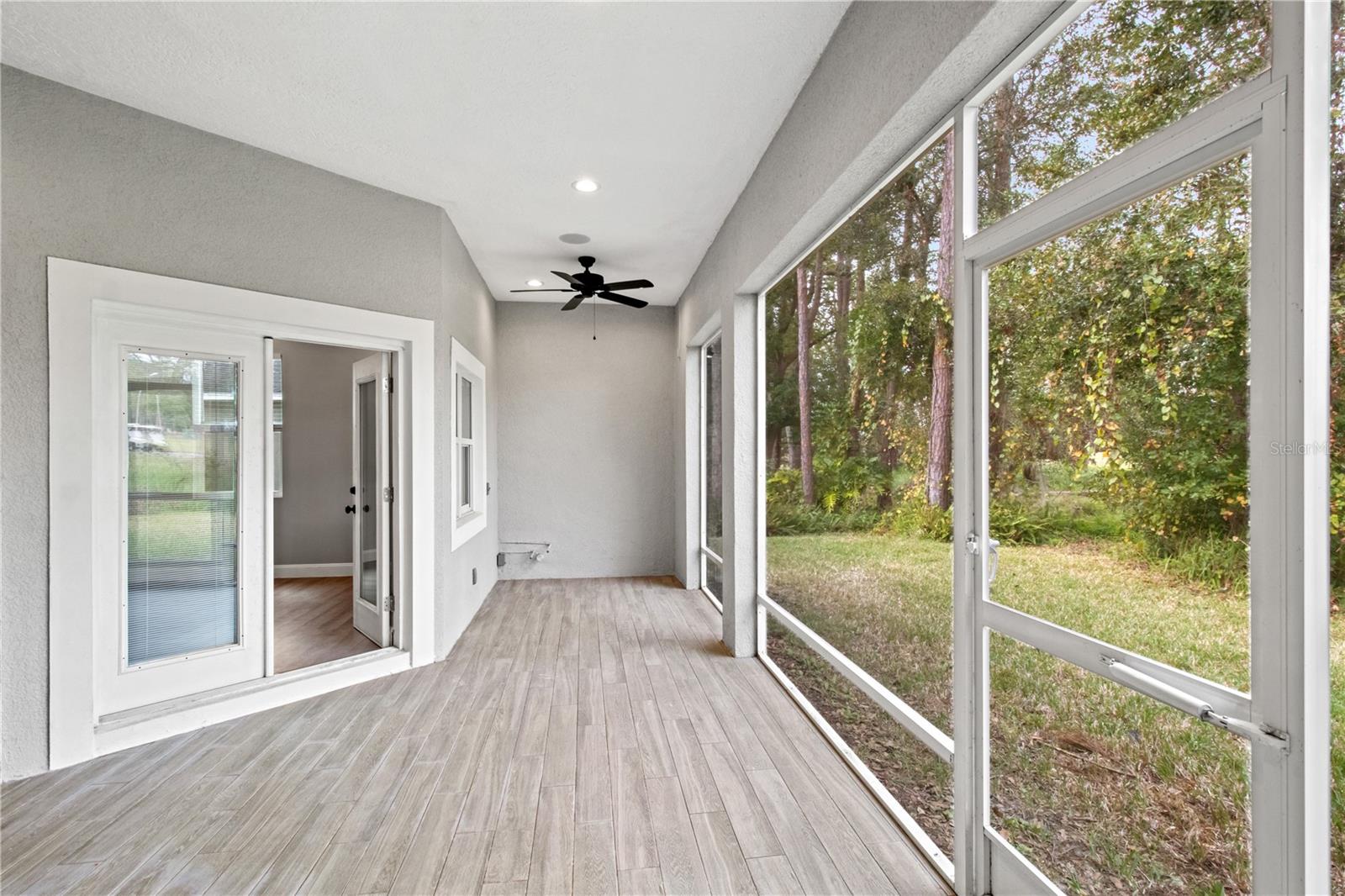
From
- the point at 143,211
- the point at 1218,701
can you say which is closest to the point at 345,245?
the point at 143,211

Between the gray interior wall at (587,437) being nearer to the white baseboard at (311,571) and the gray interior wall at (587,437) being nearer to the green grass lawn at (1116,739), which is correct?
the white baseboard at (311,571)

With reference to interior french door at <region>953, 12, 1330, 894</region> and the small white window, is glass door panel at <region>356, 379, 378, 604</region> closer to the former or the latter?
the small white window

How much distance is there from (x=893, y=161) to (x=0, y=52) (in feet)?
11.2

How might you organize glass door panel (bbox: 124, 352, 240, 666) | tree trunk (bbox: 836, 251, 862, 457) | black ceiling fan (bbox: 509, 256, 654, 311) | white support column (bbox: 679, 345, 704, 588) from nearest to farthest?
glass door panel (bbox: 124, 352, 240, 666), tree trunk (bbox: 836, 251, 862, 457), black ceiling fan (bbox: 509, 256, 654, 311), white support column (bbox: 679, 345, 704, 588)

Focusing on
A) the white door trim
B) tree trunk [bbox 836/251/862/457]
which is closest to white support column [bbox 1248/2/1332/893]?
tree trunk [bbox 836/251/862/457]

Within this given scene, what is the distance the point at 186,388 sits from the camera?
2.95 metres

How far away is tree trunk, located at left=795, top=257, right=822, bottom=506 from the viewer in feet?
11.8

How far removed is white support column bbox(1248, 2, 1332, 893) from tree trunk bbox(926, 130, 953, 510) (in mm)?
1158

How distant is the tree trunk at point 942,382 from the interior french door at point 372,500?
3.15 metres

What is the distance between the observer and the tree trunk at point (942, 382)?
2.18 m

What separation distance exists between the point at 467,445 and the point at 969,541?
4009mm

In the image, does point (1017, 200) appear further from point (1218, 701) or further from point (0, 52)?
point (0, 52)

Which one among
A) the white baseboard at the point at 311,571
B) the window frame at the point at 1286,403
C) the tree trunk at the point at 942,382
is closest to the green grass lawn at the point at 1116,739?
the window frame at the point at 1286,403

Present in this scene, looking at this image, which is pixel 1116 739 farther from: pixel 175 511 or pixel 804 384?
pixel 175 511
